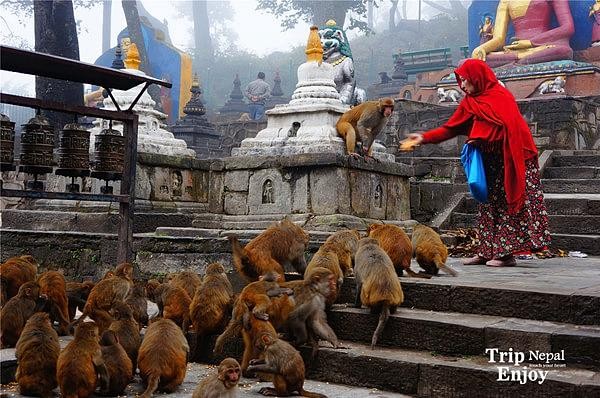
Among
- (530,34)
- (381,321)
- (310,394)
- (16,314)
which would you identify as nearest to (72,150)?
(16,314)

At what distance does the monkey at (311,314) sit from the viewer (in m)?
4.90

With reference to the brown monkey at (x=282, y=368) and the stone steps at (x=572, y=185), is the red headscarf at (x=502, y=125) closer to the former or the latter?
the brown monkey at (x=282, y=368)

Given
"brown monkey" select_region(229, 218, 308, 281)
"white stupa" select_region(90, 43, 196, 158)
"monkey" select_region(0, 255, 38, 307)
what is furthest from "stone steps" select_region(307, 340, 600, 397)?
"white stupa" select_region(90, 43, 196, 158)

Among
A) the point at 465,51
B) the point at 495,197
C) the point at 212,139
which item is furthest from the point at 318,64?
the point at 465,51

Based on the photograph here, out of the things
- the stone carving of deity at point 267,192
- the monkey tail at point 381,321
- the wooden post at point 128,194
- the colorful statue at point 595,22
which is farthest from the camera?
the colorful statue at point 595,22

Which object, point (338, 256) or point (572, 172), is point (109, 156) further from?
point (572, 172)

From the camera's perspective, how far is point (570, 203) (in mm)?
9383

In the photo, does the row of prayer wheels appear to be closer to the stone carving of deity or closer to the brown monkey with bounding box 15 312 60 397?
the stone carving of deity

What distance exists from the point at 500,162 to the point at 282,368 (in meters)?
3.44

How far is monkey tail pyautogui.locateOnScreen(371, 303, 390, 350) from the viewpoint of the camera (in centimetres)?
488

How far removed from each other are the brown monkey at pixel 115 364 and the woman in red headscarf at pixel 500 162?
11.2 ft

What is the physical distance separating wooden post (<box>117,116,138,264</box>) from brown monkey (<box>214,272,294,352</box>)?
7.25ft

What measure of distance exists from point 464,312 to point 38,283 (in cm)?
313

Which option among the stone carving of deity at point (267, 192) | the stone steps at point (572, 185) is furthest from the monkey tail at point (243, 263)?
the stone steps at point (572, 185)
